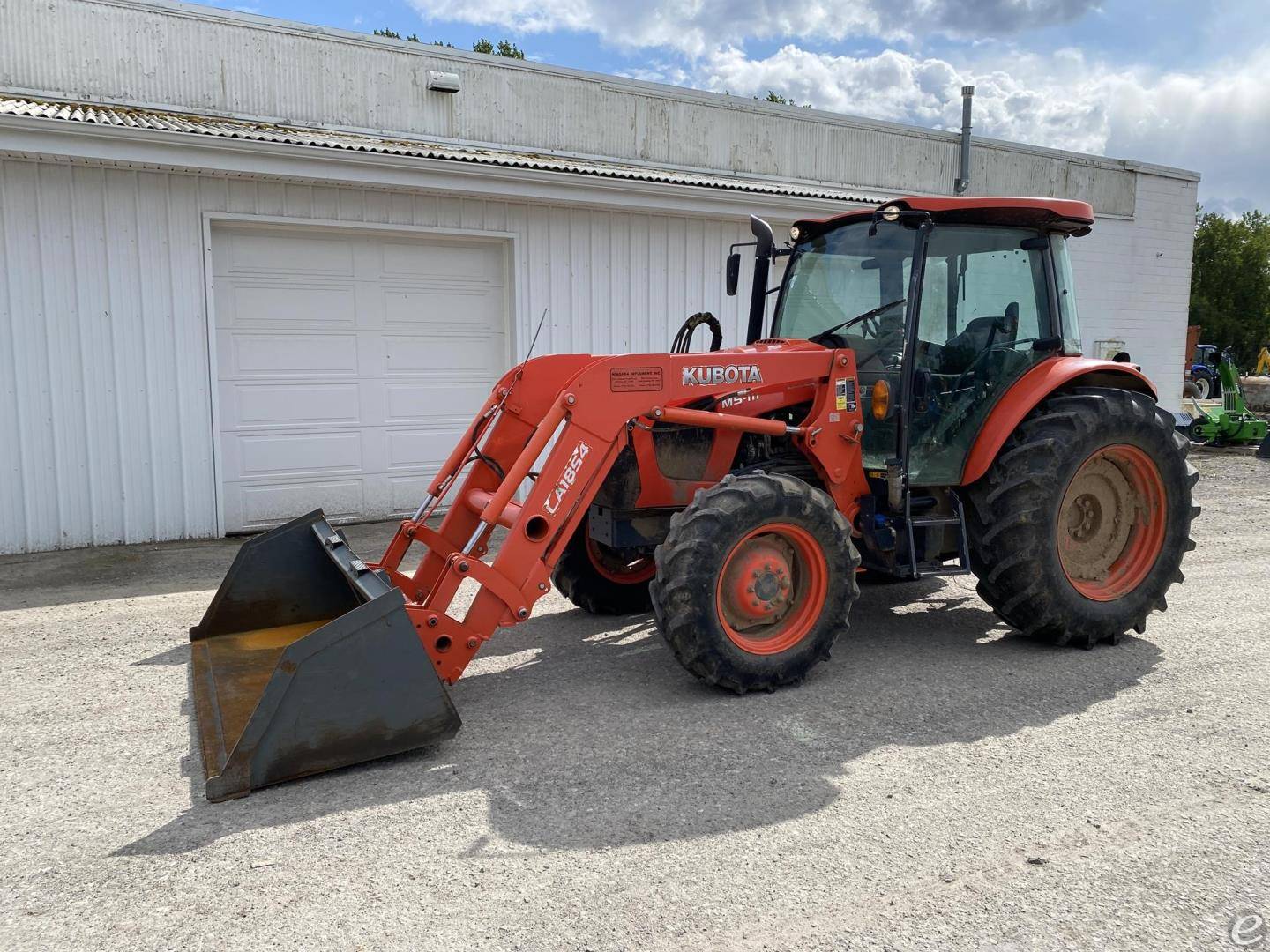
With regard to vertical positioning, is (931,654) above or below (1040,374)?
below

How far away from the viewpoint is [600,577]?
6.00 m

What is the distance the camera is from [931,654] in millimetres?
5410

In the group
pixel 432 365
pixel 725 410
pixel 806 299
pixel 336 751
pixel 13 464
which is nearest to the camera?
pixel 336 751

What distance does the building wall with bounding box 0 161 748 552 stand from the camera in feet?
26.1

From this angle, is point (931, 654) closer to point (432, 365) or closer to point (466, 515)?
point (466, 515)

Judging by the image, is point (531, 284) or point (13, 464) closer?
point (13, 464)

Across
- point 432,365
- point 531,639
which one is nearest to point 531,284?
point 432,365

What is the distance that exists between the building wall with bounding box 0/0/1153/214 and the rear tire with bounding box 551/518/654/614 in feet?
22.7

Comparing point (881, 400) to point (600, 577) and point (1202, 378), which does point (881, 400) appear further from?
point (1202, 378)

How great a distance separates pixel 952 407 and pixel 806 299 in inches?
42.3

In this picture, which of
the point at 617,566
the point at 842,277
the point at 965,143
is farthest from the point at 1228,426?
the point at 617,566

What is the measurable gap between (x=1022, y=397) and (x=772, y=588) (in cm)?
188

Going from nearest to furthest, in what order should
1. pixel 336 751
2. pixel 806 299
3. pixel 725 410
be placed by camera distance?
1. pixel 336 751
2. pixel 725 410
3. pixel 806 299

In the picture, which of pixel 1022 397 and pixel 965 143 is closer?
pixel 1022 397
